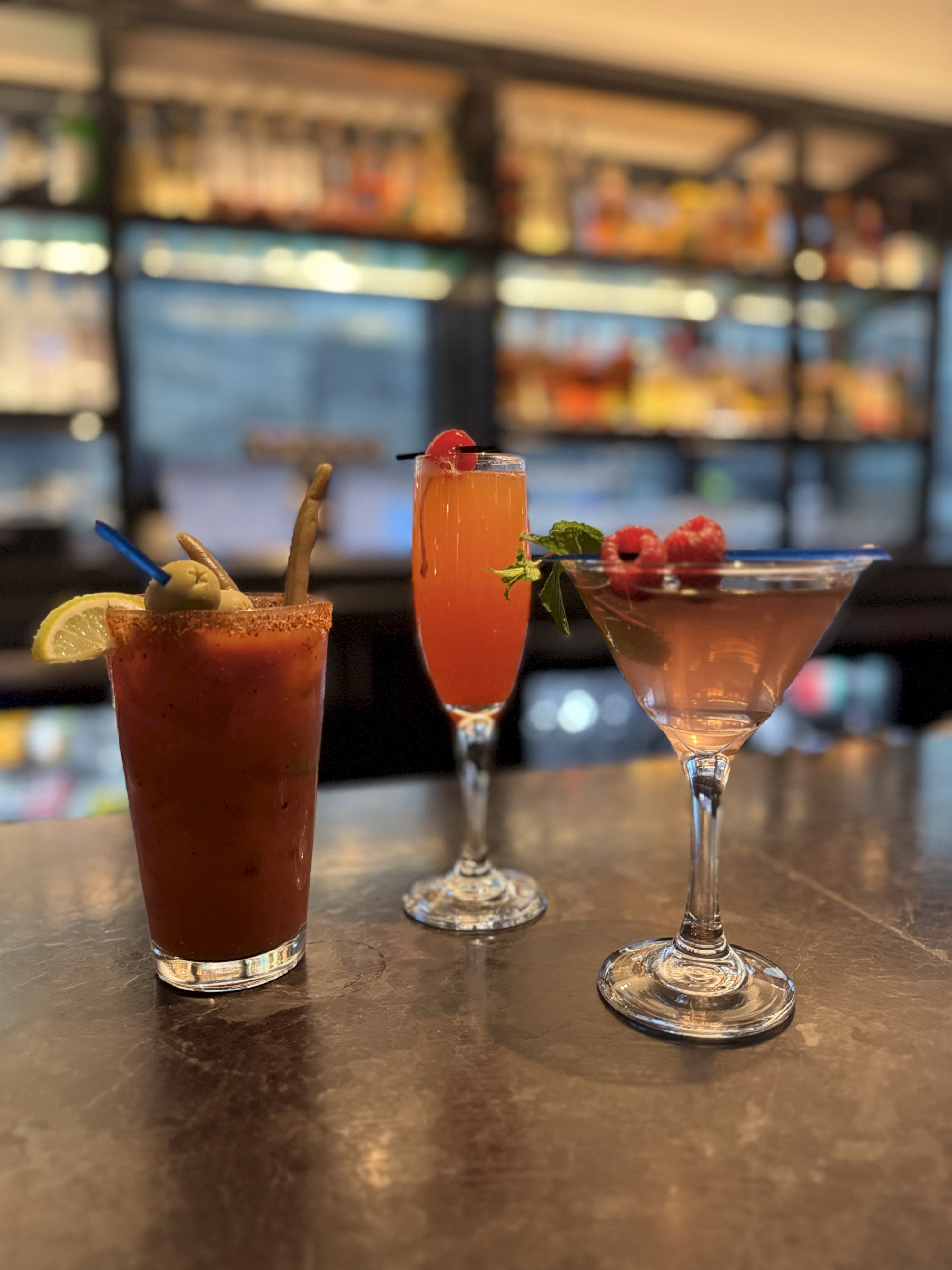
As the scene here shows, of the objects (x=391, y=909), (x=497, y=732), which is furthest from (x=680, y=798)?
(x=497, y=732)

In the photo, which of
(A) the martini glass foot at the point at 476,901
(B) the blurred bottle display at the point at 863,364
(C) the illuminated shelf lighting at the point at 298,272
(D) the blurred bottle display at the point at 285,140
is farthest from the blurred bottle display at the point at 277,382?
(A) the martini glass foot at the point at 476,901

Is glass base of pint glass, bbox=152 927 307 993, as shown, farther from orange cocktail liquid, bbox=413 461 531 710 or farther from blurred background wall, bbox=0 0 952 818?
blurred background wall, bbox=0 0 952 818

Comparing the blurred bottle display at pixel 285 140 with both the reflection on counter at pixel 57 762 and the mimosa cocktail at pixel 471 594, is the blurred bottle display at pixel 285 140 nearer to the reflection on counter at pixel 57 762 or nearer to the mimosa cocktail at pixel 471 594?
the reflection on counter at pixel 57 762

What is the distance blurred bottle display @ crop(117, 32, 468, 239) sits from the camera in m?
2.79

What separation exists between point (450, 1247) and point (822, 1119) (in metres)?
0.21

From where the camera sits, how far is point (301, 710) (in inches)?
27.0

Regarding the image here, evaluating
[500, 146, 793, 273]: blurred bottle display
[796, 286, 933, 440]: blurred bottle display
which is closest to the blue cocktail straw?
[500, 146, 793, 273]: blurred bottle display

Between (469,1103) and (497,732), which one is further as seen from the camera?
(497,732)

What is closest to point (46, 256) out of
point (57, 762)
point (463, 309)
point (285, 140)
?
point (285, 140)

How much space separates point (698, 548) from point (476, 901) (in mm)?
381

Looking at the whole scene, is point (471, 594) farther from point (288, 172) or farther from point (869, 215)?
point (869, 215)

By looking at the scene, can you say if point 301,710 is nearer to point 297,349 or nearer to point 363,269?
point 363,269

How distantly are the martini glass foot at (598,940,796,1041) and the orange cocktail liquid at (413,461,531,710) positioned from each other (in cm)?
33

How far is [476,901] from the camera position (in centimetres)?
80
